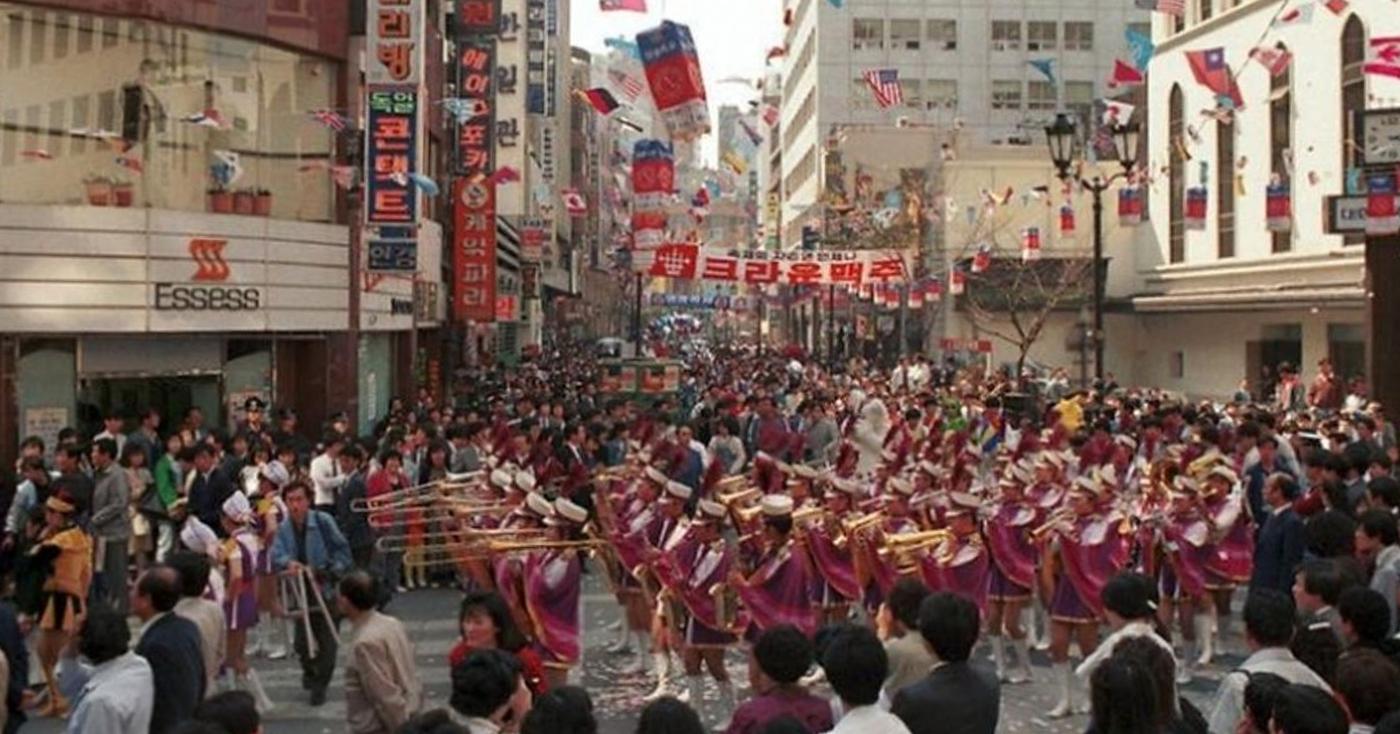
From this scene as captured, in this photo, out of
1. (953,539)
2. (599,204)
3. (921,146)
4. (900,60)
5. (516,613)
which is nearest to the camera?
(516,613)

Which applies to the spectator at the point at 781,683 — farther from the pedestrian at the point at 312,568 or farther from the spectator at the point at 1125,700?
the pedestrian at the point at 312,568

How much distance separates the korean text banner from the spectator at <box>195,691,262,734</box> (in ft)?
92.8

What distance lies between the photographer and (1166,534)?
12.7 m

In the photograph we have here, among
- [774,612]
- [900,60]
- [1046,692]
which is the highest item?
[900,60]

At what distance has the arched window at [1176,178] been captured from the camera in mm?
43625

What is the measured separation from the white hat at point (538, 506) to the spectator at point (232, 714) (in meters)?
5.42

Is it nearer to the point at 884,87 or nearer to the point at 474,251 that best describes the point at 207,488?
the point at 474,251

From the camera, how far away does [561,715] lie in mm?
5406

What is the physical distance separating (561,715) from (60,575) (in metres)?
7.00

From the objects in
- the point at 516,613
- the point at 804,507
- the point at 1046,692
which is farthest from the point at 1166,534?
the point at 516,613

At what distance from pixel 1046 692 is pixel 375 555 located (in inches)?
281

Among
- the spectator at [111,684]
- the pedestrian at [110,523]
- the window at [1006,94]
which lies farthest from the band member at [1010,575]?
the window at [1006,94]

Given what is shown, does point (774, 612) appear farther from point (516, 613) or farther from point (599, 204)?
point (599, 204)

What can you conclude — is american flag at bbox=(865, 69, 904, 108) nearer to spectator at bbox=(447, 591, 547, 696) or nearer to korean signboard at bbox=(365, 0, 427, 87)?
korean signboard at bbox=(365, 0, 427, 87)
